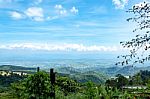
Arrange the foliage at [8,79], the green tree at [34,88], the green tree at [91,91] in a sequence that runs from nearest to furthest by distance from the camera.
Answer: the green tree at [34,88], the green tree at [91,91], the foliage at [8,79]

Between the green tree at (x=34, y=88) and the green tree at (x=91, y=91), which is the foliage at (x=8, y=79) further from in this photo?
the green tree at (x=91, y=91)

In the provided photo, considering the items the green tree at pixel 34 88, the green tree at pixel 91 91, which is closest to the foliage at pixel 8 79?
the green tree at pixel 34 88

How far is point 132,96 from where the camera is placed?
1470 cm

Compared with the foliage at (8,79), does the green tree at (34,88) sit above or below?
above

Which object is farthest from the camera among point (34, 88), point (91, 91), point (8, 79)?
point (8, 79)

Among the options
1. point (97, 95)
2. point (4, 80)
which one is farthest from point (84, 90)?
point (4, 80)

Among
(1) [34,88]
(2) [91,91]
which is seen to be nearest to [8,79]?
(1) [34,88]

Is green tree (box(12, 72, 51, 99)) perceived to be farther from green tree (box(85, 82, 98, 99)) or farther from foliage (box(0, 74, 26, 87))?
foliage (box(0, 74, 26, 87))

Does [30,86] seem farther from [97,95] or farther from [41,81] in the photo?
[97,95]

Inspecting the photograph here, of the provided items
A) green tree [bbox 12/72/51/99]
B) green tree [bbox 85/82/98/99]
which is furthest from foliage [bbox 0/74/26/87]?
green tree [bbox 85/82/98/99]

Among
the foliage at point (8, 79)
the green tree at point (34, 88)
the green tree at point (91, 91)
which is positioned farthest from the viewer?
the foliage at point (8, 79)

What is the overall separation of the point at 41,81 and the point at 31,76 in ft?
1.49

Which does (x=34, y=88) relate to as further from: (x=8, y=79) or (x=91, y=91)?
(x=8, y=79)

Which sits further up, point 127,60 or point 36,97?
point 127,60
